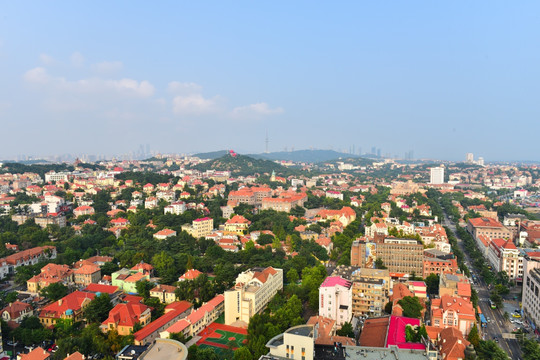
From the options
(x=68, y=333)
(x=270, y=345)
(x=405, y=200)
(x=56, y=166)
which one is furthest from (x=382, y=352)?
(x=56, y=166)

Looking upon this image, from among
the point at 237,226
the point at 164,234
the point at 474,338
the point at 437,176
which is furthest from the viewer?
the point at 437,176

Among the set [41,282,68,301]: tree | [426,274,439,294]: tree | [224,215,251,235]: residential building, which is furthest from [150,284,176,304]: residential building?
[426,274,439,294]: tree

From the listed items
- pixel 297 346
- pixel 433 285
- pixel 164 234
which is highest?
pixel 297 346

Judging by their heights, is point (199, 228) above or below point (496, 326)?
above

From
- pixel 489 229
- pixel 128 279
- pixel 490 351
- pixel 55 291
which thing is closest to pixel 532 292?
pixel 490 351

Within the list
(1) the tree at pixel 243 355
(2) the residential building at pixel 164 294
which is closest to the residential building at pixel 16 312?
(2) the residential building at pixel 164 294

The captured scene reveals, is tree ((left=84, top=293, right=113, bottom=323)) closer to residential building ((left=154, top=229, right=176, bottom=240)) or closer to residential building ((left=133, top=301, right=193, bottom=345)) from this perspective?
residential building ((left=133, top=301, right=193, bottom=345))

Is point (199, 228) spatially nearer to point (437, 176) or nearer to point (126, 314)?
point (126, 314)

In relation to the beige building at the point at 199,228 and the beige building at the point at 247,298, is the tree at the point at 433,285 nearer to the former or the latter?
the beige building at the point at 247,298
